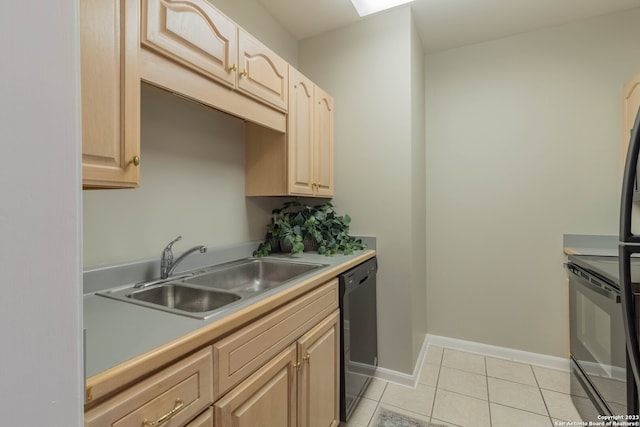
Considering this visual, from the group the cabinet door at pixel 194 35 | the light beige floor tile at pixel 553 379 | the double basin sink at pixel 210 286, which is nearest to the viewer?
the cabinet door at pixel 194 35

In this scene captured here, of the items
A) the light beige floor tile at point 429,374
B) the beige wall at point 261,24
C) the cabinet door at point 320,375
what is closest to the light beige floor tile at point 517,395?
the light beige floor tile at point 429,374

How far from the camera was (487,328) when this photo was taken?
2.47 meters

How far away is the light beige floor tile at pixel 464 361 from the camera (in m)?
2.25

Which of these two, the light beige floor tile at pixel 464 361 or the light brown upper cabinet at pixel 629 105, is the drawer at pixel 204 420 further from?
the light brown upper cabinet at pixel 629 105

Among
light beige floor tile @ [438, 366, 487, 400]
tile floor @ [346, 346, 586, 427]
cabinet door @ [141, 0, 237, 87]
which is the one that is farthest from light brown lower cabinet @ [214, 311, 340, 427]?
cabinet door @ [141, 0, 237, 87]

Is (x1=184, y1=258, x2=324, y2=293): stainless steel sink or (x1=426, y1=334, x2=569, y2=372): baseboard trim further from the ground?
(x1=184, y1=258, x2=324, y2=293): stainless steel sink

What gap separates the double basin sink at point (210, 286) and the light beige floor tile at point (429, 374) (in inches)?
48.6

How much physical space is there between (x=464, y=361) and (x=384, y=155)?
1.72 m

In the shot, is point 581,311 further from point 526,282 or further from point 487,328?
point 487,328

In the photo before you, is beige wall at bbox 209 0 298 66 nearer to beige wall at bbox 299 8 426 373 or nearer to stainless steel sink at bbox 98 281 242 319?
beige wall at bbox 299 8 426 373

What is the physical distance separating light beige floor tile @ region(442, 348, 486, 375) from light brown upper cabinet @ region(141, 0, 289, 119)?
89.0 inches

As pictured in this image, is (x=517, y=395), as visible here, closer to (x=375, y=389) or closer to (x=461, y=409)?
(x=461, y=409)

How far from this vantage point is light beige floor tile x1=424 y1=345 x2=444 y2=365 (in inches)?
92.8

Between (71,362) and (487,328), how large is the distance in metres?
2.81
